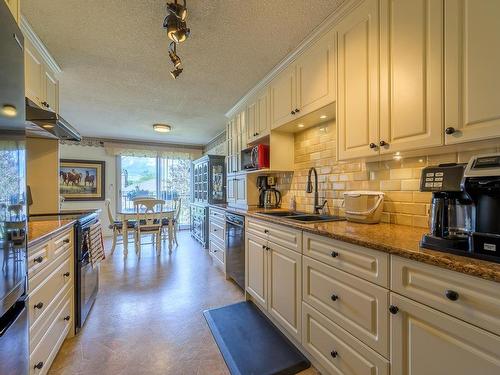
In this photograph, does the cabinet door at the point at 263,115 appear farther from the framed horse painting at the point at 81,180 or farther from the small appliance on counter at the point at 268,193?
the framed horse painting at the point at 81,180

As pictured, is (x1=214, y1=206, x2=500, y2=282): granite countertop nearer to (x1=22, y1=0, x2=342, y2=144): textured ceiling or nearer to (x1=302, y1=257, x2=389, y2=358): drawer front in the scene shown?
(x1=302, y1=257, x2=389, y2=358): drawer front

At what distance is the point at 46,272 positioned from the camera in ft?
4.68

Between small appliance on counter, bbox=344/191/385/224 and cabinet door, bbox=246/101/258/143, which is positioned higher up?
cabinet door, bbox=246/101/258/143

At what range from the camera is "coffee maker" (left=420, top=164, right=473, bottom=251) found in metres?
0.97

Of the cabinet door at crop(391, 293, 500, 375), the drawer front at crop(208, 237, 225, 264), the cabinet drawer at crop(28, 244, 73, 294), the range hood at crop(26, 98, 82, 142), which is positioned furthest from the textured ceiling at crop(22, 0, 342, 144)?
the drawer front at crop(208, 237, 225, 264)

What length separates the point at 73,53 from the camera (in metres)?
2.11

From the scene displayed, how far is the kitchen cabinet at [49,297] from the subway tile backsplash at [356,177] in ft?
6.95

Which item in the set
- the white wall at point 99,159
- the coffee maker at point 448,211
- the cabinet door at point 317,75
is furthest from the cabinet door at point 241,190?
the white wall at point 99,159

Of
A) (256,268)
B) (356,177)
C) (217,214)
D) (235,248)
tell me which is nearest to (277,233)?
(256,268)

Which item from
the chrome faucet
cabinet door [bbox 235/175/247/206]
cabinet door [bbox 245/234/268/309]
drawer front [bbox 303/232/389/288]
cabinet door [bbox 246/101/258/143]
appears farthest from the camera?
cabinet door [bbox 235/175/247/206]

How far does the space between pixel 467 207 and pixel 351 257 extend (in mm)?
526

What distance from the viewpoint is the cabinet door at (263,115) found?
262 cm

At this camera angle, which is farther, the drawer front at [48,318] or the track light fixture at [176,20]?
the track light fixture at [176,20]

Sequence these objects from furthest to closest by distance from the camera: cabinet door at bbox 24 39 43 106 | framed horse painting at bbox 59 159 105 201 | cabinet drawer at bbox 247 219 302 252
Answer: framed horse painting at bbox 59 159 105 201, cabinet door at bbox 24 39 43 106, cabinet drawer at bbox 247 219 302 252
